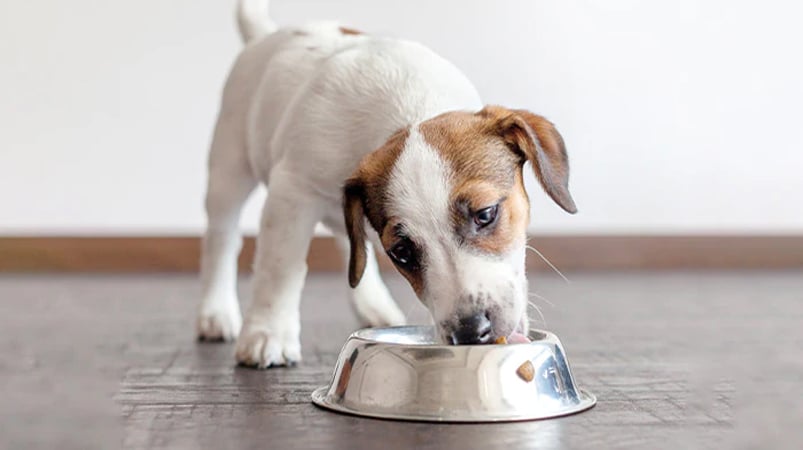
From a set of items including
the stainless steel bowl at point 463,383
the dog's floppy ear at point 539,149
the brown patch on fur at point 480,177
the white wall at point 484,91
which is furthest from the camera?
the white wall at point 484,91

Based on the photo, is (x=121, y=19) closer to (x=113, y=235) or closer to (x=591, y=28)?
(x=113, y=235)

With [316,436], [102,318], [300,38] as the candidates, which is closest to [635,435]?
[316,436]

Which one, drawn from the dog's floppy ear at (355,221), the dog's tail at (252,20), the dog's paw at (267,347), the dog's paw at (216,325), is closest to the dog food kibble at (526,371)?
the dog's floppy ear at (355,221)

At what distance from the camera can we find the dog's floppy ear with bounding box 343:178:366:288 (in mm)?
2719

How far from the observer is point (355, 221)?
2.77 metres

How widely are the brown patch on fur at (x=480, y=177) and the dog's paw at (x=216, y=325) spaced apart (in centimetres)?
127

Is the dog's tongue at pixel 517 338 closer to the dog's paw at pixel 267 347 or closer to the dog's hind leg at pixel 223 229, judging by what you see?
the dog's paw at pixel 267 347

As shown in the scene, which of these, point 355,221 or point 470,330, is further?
point 355,221

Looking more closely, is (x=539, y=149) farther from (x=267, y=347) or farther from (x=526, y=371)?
(x=267, y=347)

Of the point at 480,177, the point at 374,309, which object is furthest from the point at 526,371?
the point at 374,309

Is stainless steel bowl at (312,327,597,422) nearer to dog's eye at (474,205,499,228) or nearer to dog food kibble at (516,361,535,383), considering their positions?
dog food kibble at (516,361,535,383)

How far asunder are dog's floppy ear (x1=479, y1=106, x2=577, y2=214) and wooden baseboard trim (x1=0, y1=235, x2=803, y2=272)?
Result: 4317 mm

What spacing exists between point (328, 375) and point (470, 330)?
0.66 m

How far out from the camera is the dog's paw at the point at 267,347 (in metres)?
3.05
